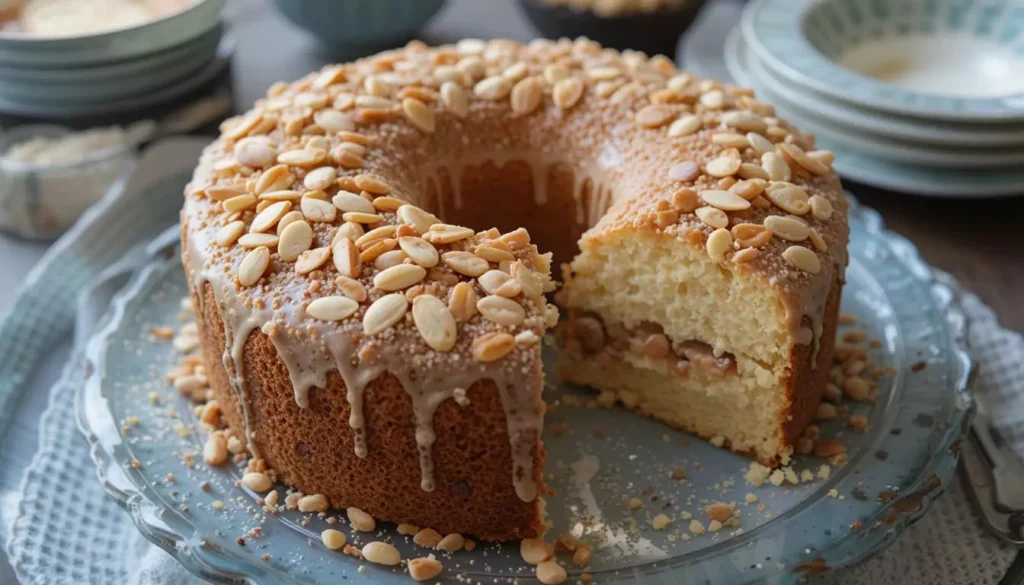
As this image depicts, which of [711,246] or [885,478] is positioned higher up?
[711,246]

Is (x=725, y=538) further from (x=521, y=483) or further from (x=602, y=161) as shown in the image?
(x=602, y=161)

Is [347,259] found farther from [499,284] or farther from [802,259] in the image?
[802,259]

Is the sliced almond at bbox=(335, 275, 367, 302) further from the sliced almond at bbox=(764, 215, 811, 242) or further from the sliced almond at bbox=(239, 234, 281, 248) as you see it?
the sliced almond at bbox=(764, 215, 811, 242)

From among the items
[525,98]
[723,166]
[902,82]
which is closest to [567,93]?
[525,98]

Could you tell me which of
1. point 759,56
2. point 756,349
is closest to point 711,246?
point 756,349

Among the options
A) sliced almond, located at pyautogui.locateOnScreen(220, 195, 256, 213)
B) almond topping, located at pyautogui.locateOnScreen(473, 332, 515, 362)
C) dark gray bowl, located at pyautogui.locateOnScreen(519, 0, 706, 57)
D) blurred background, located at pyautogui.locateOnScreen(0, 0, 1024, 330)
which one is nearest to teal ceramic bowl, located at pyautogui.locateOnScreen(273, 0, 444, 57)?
blurred background, located at pyautogui.locateOnScreen(0, 0, 1024, 330)

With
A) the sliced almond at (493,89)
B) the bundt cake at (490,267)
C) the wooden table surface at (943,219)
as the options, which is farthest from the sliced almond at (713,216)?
the wooden table surface at (943,219)

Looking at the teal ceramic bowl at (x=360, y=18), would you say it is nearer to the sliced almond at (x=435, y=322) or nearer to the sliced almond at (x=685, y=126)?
the sliced almond at (x=685, y=126)
